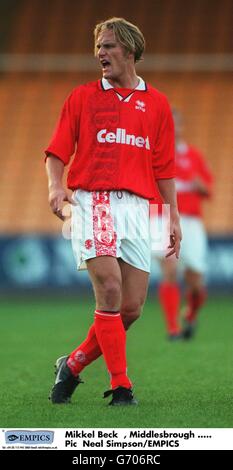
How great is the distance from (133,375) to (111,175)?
192 cm

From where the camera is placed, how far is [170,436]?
4.05 meters

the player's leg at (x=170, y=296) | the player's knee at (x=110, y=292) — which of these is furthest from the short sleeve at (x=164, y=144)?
the player's leg at (x=170, y=296)

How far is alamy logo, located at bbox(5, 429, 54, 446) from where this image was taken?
4027 millimetres

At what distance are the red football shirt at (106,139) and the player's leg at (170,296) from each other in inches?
164

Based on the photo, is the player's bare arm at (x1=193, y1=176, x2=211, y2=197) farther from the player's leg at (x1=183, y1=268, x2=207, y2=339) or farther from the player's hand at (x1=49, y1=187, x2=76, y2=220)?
the player's hand at (x1=49, y1=187, x2=76, y2=220)

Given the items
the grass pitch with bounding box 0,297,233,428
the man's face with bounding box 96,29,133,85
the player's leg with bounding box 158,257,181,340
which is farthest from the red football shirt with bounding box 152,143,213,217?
the man's face with bounding box 96,29,133,85

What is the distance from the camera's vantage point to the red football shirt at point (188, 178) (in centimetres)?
964

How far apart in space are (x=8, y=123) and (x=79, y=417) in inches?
513

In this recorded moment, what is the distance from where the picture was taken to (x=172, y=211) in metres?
5.27

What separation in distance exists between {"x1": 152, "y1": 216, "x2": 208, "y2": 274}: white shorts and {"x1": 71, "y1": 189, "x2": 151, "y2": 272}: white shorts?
4294mm

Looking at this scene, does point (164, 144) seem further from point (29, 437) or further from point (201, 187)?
point (201, 187)

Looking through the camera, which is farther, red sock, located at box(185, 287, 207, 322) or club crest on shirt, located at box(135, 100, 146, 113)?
red sock, located at box(185, 287, 207, 322)

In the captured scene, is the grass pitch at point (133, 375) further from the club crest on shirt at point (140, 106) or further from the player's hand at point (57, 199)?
the club crest on shirt at point (140, 106)
